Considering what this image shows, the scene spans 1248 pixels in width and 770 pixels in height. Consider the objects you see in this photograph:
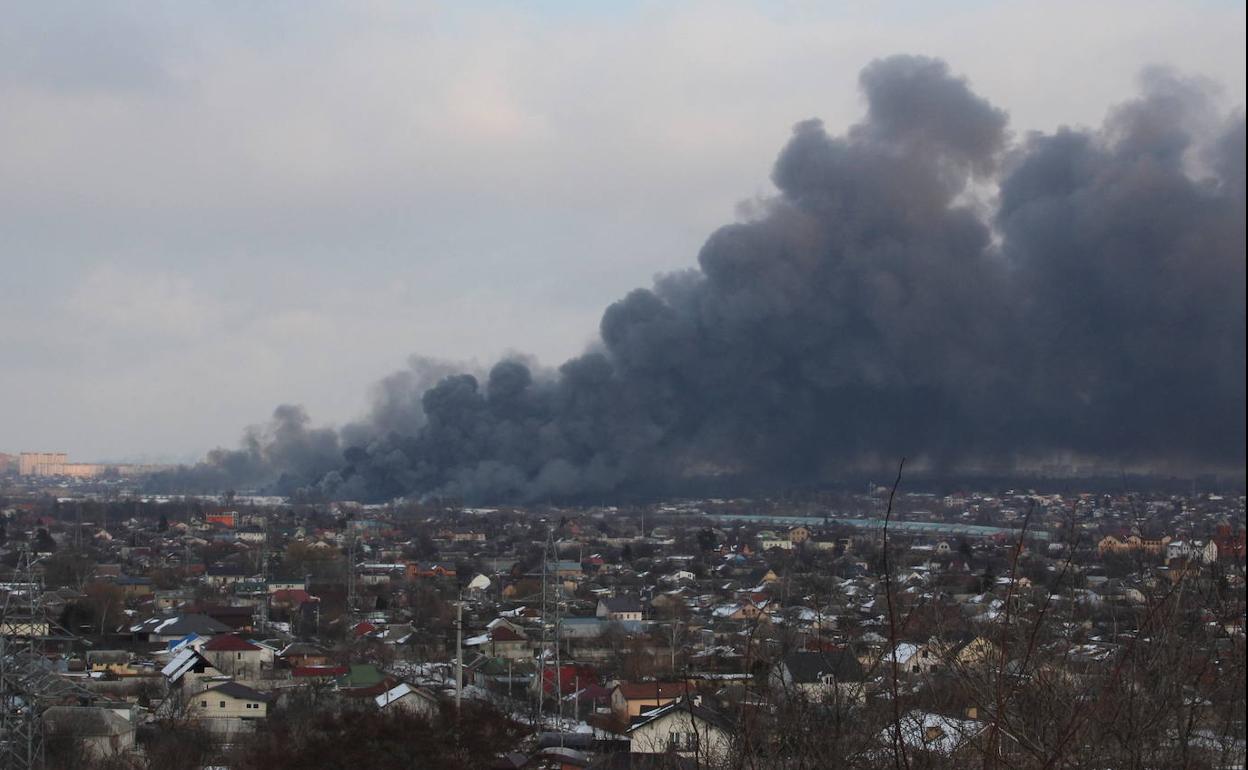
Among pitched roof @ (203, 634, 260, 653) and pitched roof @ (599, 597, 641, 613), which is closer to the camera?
pitched roof @ (203, 634, 260, 653)

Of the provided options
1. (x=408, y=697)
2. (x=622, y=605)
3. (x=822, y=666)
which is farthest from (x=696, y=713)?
(x=622, y=605)

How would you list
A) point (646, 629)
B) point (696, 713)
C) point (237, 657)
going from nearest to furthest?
point (696, 713), point (237, 657), point (646, 629)

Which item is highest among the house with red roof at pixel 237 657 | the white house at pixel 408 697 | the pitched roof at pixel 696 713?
the pitched roof at pixel 696 713

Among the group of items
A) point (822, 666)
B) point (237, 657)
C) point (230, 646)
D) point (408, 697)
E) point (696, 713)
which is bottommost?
point (237, 657)

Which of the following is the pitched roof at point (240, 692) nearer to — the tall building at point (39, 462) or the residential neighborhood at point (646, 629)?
the residential neighborhood at point (646, 629)

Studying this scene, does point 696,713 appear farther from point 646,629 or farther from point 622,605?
point 622,605

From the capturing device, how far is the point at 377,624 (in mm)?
27609

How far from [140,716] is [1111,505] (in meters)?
16.6

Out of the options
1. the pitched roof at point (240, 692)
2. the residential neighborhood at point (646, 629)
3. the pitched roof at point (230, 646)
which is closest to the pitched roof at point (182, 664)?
the residential neighborhood at point (646, 629)

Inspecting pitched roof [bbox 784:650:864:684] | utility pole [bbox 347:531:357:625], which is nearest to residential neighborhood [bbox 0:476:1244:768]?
pitched roof [bbox 784:650:864:684]

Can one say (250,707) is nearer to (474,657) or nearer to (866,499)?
(474,657)

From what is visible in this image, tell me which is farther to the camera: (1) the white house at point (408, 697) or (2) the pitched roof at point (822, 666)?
(1) the white house at point (408, 697)

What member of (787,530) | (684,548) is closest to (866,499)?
(787,530)

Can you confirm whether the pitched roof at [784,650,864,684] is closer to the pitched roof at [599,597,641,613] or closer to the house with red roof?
the house with red roof
